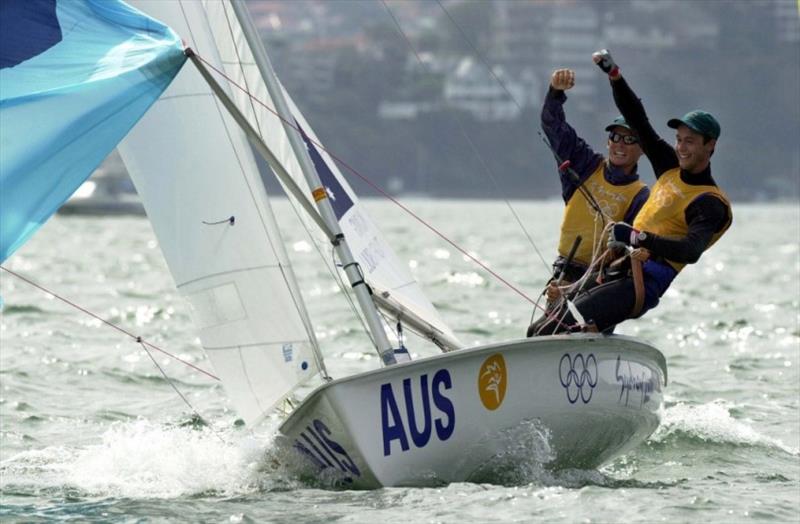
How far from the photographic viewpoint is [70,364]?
30.0 feet

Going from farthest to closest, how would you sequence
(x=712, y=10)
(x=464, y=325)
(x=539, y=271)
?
(x=712, y=10), (x=539, y=271), (x=464, y=325)

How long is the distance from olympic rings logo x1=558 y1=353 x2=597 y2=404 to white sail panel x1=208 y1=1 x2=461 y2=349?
1004mm

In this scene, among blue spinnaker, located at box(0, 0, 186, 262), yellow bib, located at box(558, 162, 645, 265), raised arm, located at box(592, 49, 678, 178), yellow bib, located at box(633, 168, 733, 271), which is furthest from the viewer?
yellow bib, located at box(558, 162, 645, 265)

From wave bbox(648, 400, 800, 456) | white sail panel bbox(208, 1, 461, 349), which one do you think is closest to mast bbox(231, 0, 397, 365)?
white sail panel bbox(208, 1, 461, 349)

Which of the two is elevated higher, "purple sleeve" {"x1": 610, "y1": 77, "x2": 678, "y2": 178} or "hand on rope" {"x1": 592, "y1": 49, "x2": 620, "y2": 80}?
"hand on rope" {"x1": 592, "y1": 49, "x2": 620, "y2": 80}

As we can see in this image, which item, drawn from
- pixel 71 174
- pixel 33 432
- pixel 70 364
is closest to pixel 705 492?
pixel 71 174

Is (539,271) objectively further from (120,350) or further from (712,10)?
(712,10)

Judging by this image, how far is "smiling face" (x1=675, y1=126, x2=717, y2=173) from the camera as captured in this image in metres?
5.46

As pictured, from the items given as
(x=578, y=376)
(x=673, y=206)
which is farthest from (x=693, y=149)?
(x=578, y=376)

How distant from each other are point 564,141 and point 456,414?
117 cm

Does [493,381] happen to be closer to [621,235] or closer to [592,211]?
[621,235]

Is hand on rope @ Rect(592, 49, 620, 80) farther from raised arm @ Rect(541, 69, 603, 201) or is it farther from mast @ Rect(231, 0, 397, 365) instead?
mast @ Rect(231, 0, 397, 365)

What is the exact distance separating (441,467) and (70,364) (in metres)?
4.31

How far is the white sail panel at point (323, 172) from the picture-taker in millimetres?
6176
